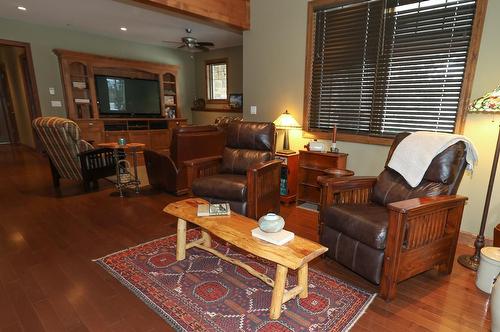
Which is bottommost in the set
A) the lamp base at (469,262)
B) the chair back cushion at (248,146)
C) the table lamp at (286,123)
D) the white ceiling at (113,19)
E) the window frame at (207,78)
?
the lamp base at (469,262)

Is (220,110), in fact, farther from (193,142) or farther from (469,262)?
(469,262)

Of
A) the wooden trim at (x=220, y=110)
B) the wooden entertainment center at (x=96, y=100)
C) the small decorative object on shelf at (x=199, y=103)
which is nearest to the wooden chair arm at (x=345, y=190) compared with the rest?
the wooden trim at (x=220, y=110)

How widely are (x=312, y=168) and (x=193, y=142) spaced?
161 centimetres

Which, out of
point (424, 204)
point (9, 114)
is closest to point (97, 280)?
point (424, 204)

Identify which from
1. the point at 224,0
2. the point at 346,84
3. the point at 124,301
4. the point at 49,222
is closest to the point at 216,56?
the point at 224,0

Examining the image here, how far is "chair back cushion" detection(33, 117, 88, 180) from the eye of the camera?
3.51m

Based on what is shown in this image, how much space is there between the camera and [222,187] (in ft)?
8.86

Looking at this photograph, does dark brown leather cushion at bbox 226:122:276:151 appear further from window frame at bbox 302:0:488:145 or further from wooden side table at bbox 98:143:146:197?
wooden side table at bbox 98:143:146:197

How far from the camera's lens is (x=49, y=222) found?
2945 millimetres

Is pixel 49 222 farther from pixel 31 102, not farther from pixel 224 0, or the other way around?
pixel 31 102

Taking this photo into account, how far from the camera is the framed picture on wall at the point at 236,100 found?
6949 millimetres

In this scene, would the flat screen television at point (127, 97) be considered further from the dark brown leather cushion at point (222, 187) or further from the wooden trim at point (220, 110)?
the dark brown leather cushion at point (222, 187)

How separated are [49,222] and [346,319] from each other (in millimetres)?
2986

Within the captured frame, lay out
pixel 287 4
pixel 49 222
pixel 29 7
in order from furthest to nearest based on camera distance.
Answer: pixel 29 7 → pixel 287 4 → pixel 49 222
